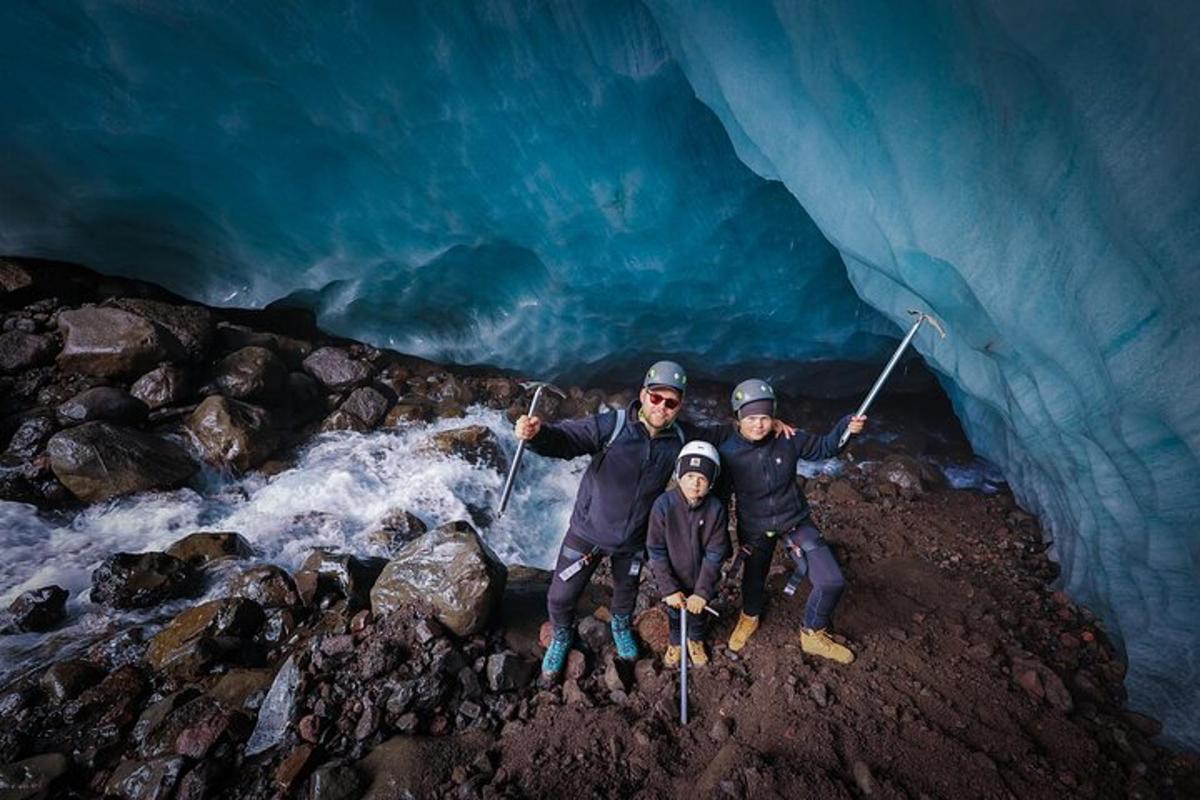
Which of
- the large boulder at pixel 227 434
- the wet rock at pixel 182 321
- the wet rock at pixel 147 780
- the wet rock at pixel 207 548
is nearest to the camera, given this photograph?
the wet rock at pixel 147 780

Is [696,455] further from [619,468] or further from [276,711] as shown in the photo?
[276,711]

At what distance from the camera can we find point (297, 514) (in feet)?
19.8

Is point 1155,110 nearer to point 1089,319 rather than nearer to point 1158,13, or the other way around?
point 1158,13

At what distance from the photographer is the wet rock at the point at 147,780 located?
3.02 meters

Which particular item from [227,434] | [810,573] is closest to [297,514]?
[227,434]

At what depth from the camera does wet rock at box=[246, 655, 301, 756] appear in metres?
3.30

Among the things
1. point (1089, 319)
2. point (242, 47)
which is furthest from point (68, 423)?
point (1089, 319)

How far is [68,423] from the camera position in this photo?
601cm

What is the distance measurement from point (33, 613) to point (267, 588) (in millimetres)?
1719

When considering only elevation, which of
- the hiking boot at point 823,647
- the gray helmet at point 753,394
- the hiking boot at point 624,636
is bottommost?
the hiking boot at point 624,636

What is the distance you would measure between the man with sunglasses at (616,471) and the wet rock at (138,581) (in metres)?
3.30

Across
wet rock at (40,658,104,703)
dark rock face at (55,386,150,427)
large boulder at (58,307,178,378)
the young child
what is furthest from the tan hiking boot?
large boulder at (58,307,178,378)

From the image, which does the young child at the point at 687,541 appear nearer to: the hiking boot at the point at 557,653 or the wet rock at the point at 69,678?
the hiking boot at the point at 557,653

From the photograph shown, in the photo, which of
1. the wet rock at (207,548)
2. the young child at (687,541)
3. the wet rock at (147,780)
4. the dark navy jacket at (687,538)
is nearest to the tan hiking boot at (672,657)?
the young child at (687,541)
